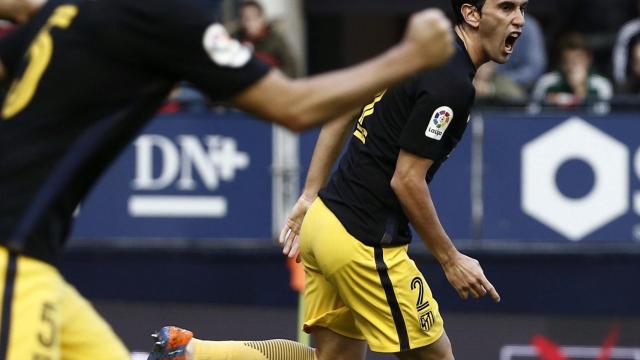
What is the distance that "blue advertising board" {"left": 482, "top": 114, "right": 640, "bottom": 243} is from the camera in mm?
9594

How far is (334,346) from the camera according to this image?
604cm

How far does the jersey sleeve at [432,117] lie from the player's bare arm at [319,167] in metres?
0.49

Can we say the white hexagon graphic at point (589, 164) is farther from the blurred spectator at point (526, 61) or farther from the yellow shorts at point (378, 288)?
the yellow shorts at point (378, 288)

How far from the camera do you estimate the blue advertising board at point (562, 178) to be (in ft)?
31.5

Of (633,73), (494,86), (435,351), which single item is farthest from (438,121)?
(633,73)

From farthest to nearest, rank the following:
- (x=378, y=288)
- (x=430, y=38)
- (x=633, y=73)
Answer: (x=633, y=73)
(x=378, y=288)
(x=430, y=38)

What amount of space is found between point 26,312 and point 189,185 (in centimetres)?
596

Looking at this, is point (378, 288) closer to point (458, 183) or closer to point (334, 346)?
point (334, 346)

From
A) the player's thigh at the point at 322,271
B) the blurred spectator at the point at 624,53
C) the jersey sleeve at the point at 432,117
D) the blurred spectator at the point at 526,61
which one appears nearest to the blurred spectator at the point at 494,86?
the blurred spectator at the point at 526,61

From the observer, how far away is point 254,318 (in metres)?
9.73

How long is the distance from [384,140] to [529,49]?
5782 millimetres

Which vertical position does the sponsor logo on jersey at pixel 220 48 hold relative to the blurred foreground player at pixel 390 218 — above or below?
above

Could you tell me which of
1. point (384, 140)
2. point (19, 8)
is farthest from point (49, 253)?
point (384, 140)

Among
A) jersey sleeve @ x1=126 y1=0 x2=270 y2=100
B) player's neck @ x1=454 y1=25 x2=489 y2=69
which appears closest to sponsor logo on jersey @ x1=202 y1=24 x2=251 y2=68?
jersey sleeve @ x1=126 y1=0 x2=270 y2=100
